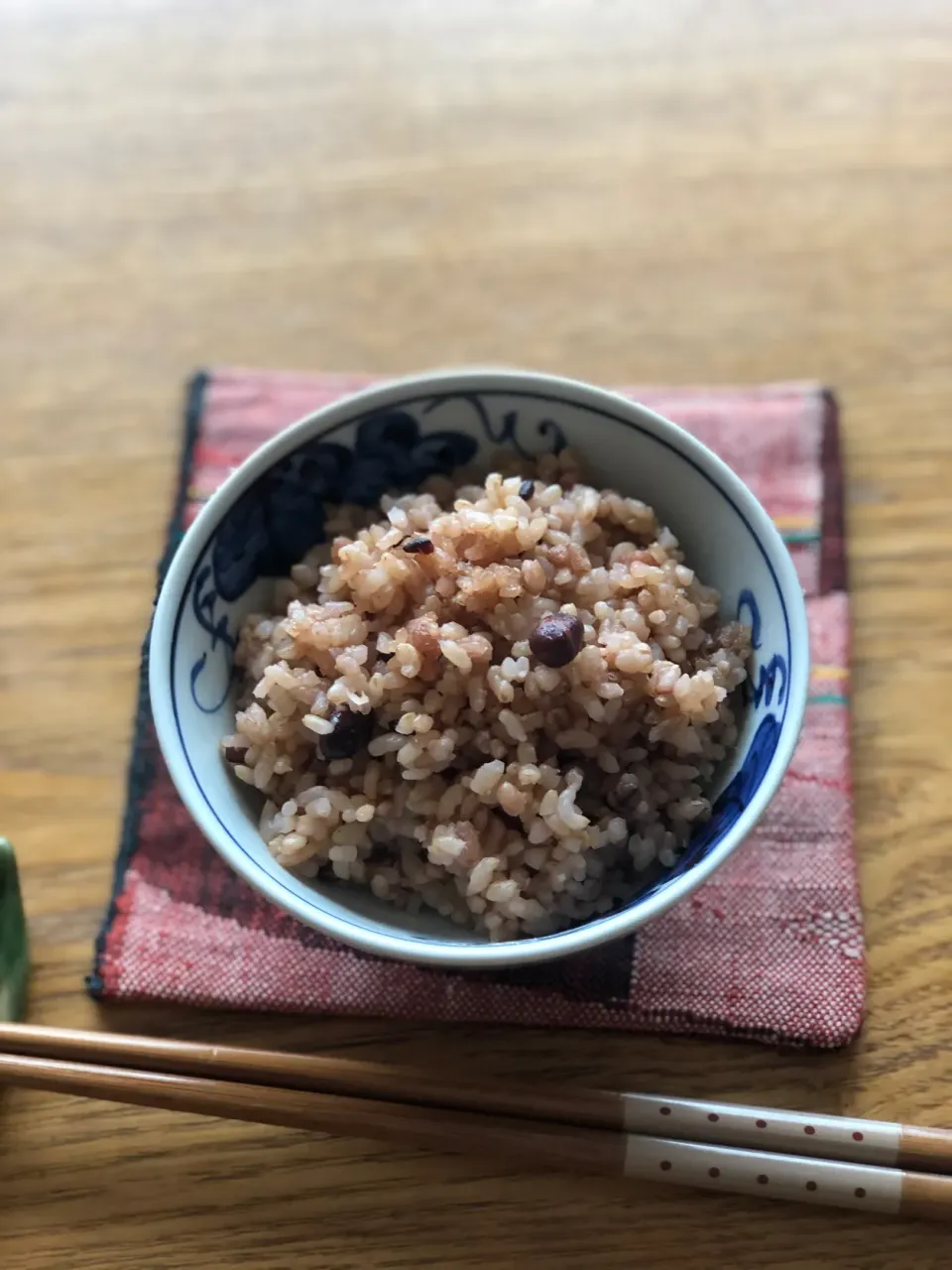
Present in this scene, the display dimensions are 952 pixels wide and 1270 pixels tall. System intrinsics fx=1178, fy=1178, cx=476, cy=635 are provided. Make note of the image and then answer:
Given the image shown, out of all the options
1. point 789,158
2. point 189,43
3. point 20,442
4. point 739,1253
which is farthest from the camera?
point 189,43

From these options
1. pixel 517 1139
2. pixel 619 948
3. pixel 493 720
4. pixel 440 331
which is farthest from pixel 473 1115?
pixel 440 331

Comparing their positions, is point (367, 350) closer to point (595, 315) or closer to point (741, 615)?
point (595, 315)

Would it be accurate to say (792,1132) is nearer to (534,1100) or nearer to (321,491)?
(534,1100)

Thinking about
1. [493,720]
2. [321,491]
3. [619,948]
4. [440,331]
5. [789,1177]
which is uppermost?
[440,331]

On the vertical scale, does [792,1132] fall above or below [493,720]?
below

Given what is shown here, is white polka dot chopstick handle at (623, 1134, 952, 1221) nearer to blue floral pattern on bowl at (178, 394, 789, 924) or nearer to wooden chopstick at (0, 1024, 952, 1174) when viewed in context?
wooden chopstick at (0, 1024, 952, 1174)

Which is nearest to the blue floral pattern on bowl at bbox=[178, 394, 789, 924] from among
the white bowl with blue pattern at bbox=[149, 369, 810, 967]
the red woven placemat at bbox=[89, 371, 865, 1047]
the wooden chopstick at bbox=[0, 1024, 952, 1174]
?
the white bowl with blue pattern at bbox=[149, 369, 810, 967]

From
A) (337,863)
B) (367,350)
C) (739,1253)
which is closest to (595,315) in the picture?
(367,350)
